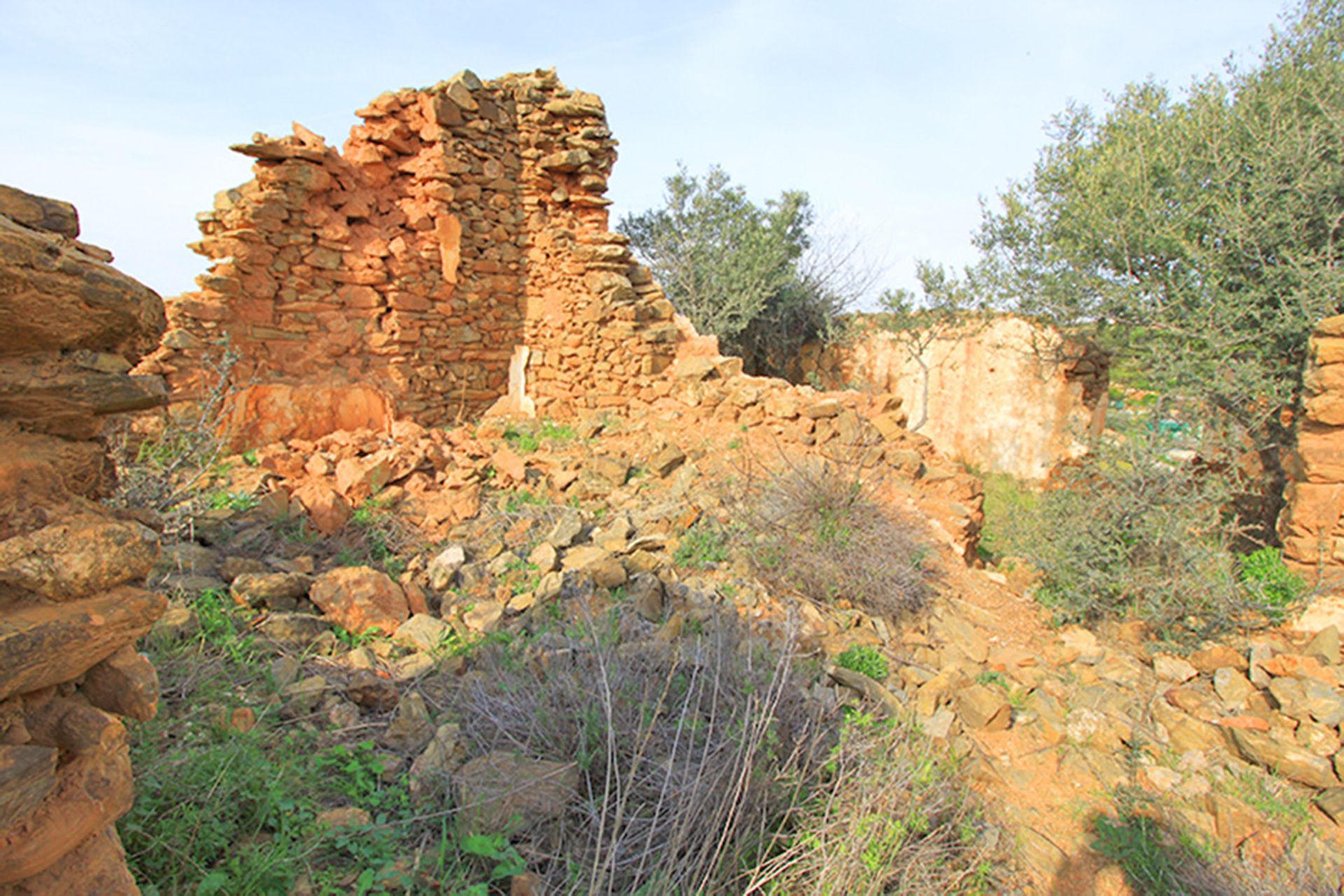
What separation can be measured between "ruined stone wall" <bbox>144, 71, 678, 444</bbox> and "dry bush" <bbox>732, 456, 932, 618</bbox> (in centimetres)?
265

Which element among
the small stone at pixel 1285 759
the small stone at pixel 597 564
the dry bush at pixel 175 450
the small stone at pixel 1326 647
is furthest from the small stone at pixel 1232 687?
the dry bush at pixel 175 450

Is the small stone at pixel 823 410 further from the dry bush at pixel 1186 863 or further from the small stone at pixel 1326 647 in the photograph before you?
the dry bush at pixel 1186 863

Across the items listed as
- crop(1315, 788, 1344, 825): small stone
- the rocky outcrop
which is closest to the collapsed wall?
crop(1315, 788, 1344, 825): small stone

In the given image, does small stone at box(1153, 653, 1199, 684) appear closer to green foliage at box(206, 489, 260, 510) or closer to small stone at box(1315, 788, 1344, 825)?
small stone at box(1315, 788, 1344, 825)

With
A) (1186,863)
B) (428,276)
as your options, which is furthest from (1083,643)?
(428,276)

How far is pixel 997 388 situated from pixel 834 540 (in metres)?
8.67

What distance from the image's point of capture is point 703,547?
4660mm

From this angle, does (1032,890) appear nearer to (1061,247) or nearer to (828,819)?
(828,819)

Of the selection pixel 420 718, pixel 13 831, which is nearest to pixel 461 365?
pixel 420 718

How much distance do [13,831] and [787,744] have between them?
225 cm

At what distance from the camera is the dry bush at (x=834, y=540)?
14.7ft

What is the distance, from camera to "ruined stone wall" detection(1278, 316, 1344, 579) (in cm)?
Answer: 474

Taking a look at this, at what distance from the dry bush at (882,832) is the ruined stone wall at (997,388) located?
8.17m

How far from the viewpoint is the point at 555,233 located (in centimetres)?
720
